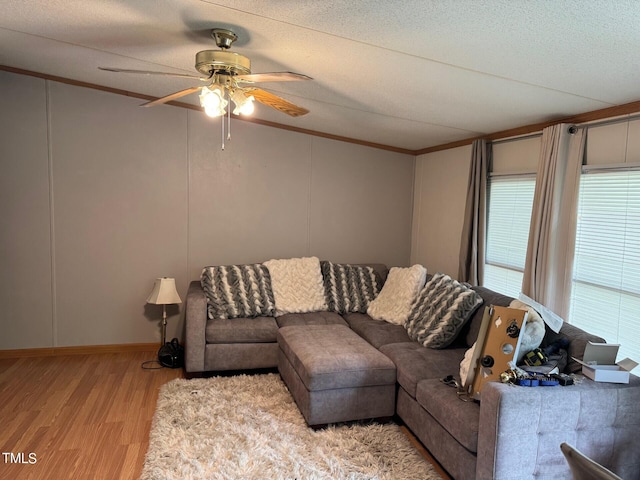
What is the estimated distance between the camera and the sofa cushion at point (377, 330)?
11.4 ft

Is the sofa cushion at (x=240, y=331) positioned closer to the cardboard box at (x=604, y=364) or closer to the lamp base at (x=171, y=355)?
the lamp base at (x=171, y=355)

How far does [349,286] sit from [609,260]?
2246 millimetres

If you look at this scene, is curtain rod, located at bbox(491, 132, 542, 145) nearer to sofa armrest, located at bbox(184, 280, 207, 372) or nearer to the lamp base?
sofa armrest, located at bbox(184, 280, 207, 372)

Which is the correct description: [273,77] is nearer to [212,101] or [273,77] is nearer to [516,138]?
[212,101]

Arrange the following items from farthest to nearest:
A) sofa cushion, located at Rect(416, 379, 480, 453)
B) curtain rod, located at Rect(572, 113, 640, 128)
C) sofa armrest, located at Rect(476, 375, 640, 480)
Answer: curtain rod, located at Rect(572, 113, 640, 128) → sofa cushion, located at Rect(416, 379, 480, 453) → sofa armrest, located at Rect(476, 375, 640, 480)

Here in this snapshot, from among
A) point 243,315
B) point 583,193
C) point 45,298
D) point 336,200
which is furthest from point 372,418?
point 45,298

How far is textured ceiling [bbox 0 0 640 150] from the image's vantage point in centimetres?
185

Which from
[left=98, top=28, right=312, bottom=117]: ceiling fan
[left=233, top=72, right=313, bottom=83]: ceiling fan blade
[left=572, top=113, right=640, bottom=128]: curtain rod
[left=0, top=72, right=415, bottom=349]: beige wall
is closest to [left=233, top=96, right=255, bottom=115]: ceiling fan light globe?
[left=98, top=28, right=312, bottom=117]: ceiling fan

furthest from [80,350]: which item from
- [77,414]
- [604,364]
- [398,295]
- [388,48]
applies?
[604,364]

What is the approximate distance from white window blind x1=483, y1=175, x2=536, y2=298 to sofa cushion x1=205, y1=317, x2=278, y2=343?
78.7 inches

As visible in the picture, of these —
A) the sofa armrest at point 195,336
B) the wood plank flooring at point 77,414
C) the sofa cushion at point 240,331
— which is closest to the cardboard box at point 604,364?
the sofa cushion at point 240,331

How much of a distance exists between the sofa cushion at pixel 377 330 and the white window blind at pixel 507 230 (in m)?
0.98

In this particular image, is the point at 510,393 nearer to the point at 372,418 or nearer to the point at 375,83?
the point at 372,418

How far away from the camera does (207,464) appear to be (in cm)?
246
